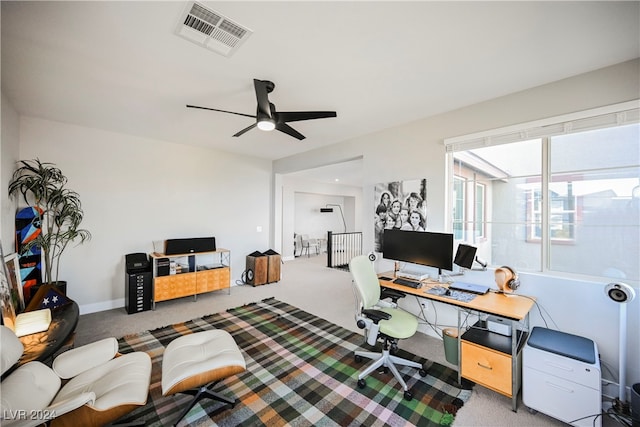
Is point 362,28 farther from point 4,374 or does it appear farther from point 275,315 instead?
point 275,315

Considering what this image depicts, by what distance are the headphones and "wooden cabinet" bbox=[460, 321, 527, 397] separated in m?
0.39

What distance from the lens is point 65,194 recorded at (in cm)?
352

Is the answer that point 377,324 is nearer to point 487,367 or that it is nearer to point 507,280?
point 487,367

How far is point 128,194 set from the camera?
402cm

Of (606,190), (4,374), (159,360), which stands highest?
(606,190)

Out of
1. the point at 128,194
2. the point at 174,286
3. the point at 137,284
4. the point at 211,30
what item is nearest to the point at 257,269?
the point at 174,286

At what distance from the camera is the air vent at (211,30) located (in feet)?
5.18

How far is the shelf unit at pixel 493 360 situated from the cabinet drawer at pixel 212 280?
147 inches

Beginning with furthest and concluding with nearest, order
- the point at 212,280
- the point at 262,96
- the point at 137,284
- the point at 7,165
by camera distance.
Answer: the point at 212,280 < the point at 137,284 < the point at 7,165 < the point at 262,96

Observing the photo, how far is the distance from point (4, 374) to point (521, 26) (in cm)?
361

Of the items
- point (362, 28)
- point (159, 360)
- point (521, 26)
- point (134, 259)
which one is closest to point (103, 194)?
point (134, 259)

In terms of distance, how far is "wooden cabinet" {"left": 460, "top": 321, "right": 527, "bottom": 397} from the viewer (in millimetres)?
1937

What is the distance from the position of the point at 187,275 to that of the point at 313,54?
377 cm

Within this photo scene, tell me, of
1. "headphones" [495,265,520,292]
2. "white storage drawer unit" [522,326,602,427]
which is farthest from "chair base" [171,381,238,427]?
"headphones" [495,265,520,292]
